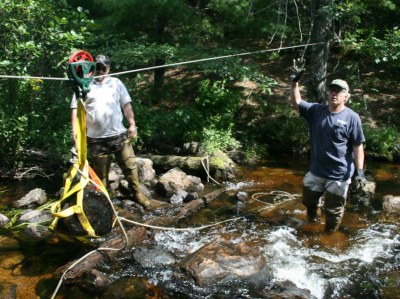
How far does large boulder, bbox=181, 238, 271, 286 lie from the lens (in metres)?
4.37

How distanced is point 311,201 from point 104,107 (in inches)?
115

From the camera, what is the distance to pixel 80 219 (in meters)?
3.95

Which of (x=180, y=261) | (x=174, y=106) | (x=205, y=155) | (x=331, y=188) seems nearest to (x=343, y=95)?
(x=331, y=188)

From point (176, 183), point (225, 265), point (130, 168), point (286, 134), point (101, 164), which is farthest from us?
point (286, 134)

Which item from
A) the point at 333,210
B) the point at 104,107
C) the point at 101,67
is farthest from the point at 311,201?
the point at 101,67

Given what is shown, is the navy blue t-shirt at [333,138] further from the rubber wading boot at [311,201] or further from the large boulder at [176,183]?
the large boulder at [176,183]

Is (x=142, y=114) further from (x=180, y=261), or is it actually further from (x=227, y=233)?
(x=180, y=261)

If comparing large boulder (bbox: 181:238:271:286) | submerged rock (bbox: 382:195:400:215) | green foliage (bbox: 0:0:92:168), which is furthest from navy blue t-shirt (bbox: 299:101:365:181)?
green foliage (bbox: 0:0:92:168)

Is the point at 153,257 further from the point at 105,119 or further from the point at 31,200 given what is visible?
the point at 31,200

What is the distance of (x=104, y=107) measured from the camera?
16.6ft

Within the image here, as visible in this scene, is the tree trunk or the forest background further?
the tree trunk

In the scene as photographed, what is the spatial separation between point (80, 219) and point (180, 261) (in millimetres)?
1421

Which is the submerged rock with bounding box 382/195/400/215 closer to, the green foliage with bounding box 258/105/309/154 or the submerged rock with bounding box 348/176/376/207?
the submerged rock with bounding box 348/176/376/207

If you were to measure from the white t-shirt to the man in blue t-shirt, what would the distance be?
2.18 meters
